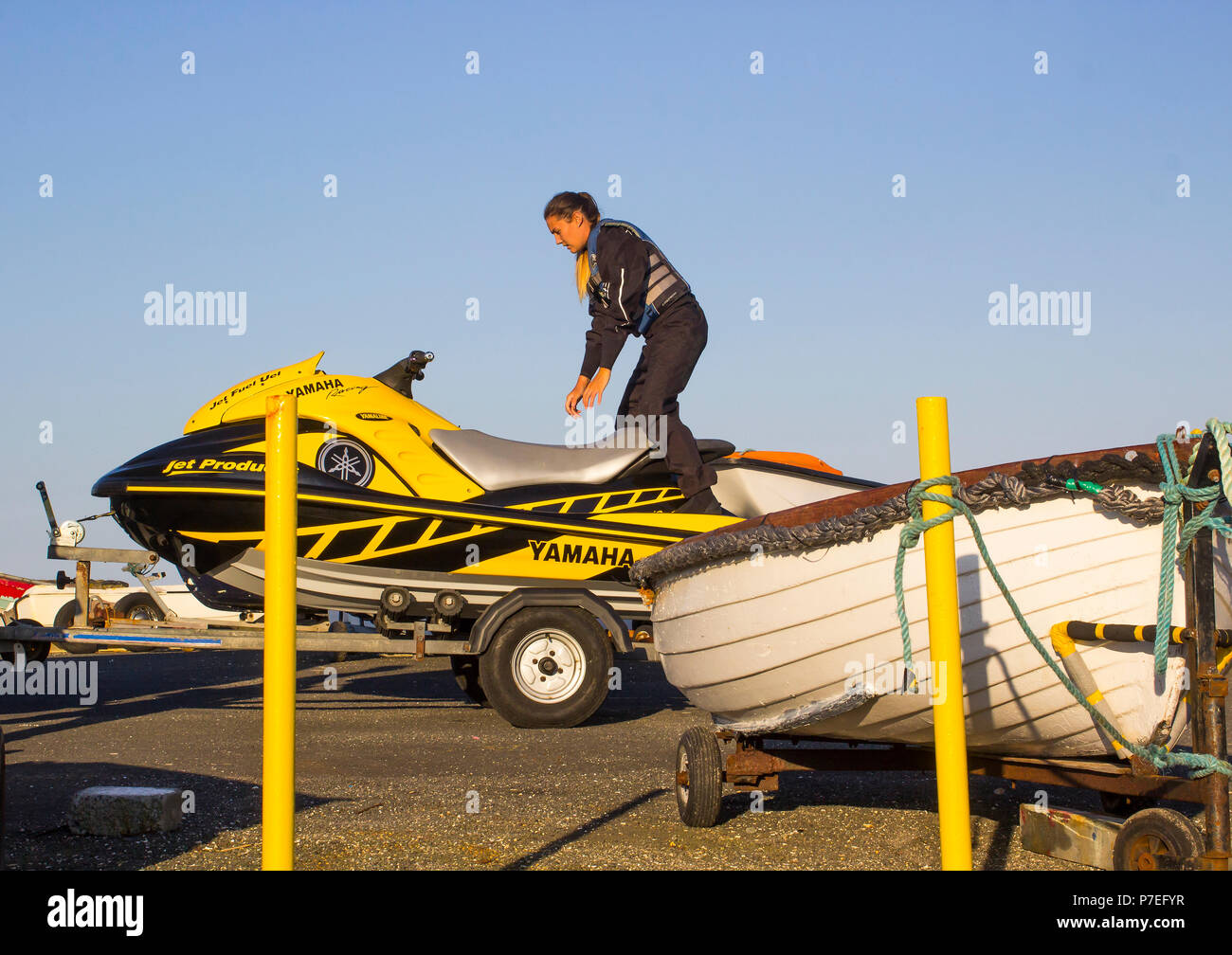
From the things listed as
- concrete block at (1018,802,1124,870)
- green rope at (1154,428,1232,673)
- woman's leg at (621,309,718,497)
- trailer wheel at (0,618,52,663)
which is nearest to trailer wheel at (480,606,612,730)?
woman's leg at (621,309,718,497)

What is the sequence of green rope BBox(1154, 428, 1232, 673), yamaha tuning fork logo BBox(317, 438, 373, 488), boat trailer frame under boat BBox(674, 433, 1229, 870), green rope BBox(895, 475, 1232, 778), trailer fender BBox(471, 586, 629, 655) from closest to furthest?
green rope BBox(895, 475, 1232, 778) < boat trailer frame under boat BBox(674, 433, 1229, 870) < green rope BBox(1154, 428, 1232, 673) < trailer fender BBox(471, 586, 629, 655) < yamaha tuning fork logo BBox(317, 438, 373, 488)

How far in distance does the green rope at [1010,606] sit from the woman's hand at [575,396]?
149 inches

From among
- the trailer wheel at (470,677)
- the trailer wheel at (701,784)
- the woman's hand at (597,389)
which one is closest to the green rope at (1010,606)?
the trailer wheel at (701,784)

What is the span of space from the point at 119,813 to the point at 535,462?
4.40 m

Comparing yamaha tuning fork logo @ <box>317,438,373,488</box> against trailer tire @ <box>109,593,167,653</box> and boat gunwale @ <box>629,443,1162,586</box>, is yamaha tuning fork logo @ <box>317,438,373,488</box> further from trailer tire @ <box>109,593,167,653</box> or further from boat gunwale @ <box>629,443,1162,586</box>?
trailer tire @ <box>109,593,167,653</box>

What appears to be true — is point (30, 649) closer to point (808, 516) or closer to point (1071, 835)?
point (808, 516)

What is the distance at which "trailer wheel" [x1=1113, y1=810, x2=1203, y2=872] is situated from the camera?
10.6 feet

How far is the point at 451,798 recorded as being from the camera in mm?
5176

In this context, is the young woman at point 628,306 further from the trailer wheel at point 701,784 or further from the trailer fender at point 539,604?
the trailer wheel at point 701,784

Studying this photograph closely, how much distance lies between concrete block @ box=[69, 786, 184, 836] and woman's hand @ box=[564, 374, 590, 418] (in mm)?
3506

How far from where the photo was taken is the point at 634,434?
26.4 feet

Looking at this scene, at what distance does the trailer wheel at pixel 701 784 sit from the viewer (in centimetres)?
446

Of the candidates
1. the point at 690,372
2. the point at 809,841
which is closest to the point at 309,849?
the point at 809,841

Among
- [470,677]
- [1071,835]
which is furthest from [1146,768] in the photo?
[470,677]
